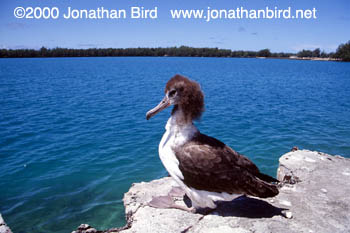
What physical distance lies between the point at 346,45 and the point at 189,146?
147973mm

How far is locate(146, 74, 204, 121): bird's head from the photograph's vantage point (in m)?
4.12

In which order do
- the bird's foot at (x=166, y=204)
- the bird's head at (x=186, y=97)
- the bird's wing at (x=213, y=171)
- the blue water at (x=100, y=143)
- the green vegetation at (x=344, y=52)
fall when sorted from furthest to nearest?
1. the green vegetation at (x=344, y=52)
2. the blue water at (x=100, y=143)
3. the bird's foot at (x=166, y=204)
4. the bird's head at (x=186, y=97)
5. the bird's wing at (x=213, y=171)

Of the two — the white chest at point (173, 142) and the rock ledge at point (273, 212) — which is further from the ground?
the white chest at point (173, 142)

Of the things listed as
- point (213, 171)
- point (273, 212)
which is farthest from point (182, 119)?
point (273, 212)

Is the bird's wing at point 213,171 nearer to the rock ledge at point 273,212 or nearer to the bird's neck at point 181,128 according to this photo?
the bird's neck at point 181,128

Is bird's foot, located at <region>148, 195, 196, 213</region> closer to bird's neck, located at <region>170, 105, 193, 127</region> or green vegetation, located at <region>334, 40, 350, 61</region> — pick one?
bird's neck, located at <region>170, 105, 193, 127</region>

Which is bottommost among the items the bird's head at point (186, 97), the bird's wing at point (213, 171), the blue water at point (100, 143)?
the blue water at point (100, 143)

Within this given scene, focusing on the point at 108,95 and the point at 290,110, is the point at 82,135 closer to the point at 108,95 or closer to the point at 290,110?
the point at 108,95

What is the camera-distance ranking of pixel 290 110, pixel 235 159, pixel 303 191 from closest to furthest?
1. pixel 235 159
2. pixel 303 191
3. pixel 290 110

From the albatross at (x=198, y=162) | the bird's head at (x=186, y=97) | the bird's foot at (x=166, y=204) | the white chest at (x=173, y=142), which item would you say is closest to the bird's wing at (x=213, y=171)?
the albatross at (x=198, y=162)

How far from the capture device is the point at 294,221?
3.98 metres

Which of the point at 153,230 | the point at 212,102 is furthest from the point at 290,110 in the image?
the point at 153,230

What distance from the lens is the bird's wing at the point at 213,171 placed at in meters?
3.75

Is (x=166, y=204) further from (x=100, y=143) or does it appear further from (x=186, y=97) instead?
(x=100, y=143)
